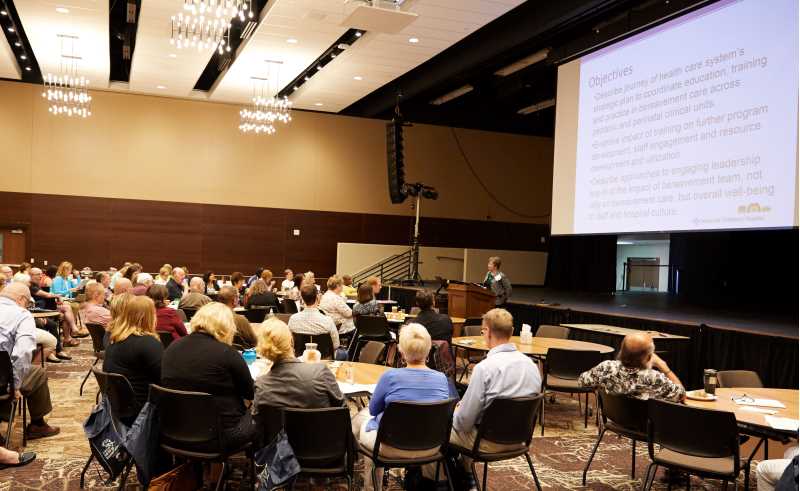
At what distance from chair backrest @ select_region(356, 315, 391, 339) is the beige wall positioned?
1152cm

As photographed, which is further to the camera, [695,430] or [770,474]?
[695,430]

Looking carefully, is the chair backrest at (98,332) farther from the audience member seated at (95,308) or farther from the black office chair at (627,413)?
the black office chair at (627,413)

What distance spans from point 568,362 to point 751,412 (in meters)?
2.19

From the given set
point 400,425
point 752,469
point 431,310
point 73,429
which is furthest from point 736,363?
point 73,429

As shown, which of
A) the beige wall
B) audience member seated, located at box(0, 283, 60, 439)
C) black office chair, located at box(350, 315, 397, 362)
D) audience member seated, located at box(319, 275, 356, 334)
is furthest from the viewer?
the beige wall

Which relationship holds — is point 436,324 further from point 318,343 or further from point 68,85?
point 68,85

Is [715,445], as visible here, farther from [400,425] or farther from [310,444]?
[310,444]

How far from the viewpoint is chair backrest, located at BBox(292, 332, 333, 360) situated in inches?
247

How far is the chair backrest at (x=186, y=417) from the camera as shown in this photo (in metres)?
3.74

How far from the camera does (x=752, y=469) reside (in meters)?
5.50

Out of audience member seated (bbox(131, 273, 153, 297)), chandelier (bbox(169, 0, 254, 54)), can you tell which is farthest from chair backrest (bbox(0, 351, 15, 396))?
chandelier (bbox(169, 0, 254, 54))

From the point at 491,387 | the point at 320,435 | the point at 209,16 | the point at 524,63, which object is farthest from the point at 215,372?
the point at 524,63

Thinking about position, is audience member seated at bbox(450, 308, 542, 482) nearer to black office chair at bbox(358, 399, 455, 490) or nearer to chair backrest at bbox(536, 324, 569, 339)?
black office chair at bbox(358, 399, 455, 490)

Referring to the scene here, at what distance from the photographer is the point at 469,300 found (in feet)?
41.4
